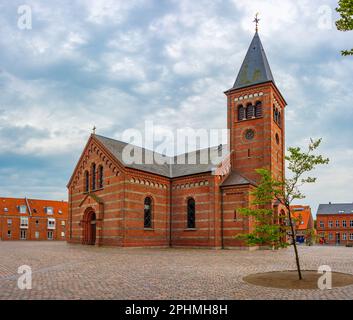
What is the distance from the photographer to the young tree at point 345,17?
9.17 m

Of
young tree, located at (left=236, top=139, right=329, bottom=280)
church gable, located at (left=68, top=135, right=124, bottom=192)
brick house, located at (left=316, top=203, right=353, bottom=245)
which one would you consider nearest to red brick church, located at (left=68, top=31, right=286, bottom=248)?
church gable, located at (left=68, top=135, right=124, bottom=192)

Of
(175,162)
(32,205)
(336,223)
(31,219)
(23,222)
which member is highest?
(175,162)

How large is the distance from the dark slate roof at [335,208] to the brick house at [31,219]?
6081 centimetres

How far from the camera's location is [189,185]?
36.8 m

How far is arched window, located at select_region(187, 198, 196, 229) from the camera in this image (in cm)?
3625

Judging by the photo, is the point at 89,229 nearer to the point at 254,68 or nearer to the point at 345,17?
the point at 254,68

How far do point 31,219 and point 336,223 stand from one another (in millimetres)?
68022

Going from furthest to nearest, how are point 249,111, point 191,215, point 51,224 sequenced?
point 51,224 → point 249,111 → point 191,215

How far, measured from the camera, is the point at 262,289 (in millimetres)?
11180

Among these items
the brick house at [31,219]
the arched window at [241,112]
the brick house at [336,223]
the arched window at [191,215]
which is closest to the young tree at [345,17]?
the arched window at [191,215]

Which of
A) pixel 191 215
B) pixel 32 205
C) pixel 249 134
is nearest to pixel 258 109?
pixel 249 134

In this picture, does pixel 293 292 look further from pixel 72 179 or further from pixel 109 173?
pixel 72 179

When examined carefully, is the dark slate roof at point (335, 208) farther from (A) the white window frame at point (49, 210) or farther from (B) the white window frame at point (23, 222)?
(B) the white window frame at point (23, 222)

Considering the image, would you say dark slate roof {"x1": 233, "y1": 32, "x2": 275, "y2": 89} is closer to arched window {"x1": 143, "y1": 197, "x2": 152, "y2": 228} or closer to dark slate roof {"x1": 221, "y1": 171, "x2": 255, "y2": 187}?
dark slate roof {"x1": 221, "y1": 171, "x2": 255, "y2": 187}
